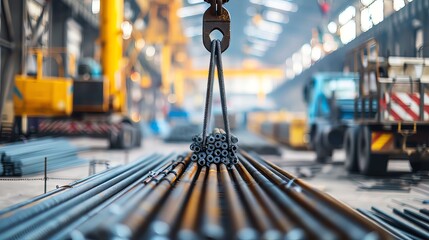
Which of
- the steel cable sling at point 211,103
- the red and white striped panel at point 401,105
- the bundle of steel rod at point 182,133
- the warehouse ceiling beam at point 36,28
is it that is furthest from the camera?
the bundle of steel rod at point 182,133

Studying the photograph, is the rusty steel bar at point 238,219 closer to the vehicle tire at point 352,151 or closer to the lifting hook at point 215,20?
the lifting hook at point 215,20

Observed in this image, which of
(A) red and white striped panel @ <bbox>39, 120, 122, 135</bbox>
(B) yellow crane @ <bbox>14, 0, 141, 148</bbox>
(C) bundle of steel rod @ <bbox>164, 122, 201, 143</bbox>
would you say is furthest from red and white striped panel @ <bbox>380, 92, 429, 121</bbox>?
(C) bundle of steel rod @ <bbox>164, 122, 201, 143</bbox>

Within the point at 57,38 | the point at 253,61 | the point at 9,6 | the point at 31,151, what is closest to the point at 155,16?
the point at 57,38

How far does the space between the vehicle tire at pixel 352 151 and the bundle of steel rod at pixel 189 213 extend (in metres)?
4.48

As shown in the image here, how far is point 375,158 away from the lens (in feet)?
23.4

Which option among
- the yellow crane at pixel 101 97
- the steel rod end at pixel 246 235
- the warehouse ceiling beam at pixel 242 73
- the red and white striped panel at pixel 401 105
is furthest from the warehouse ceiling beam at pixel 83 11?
the warehouse ceiling beam at pixel 242 73

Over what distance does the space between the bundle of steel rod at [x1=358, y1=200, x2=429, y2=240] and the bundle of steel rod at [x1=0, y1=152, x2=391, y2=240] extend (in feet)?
1.99

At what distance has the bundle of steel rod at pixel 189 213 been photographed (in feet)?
6.88

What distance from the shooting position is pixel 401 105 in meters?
6.72

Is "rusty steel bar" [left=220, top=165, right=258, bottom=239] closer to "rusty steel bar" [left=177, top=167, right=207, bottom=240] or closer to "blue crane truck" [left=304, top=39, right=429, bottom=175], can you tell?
"rusty steel bar" [left=177, top=167, right=207, bottom=240]

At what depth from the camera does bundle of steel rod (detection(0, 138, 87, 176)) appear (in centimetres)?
651

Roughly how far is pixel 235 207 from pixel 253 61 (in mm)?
41257

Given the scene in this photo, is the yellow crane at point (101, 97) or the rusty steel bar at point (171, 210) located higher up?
the yellow crane at point (101, 97)

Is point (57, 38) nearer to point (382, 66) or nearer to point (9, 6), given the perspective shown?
point (9, 6)
